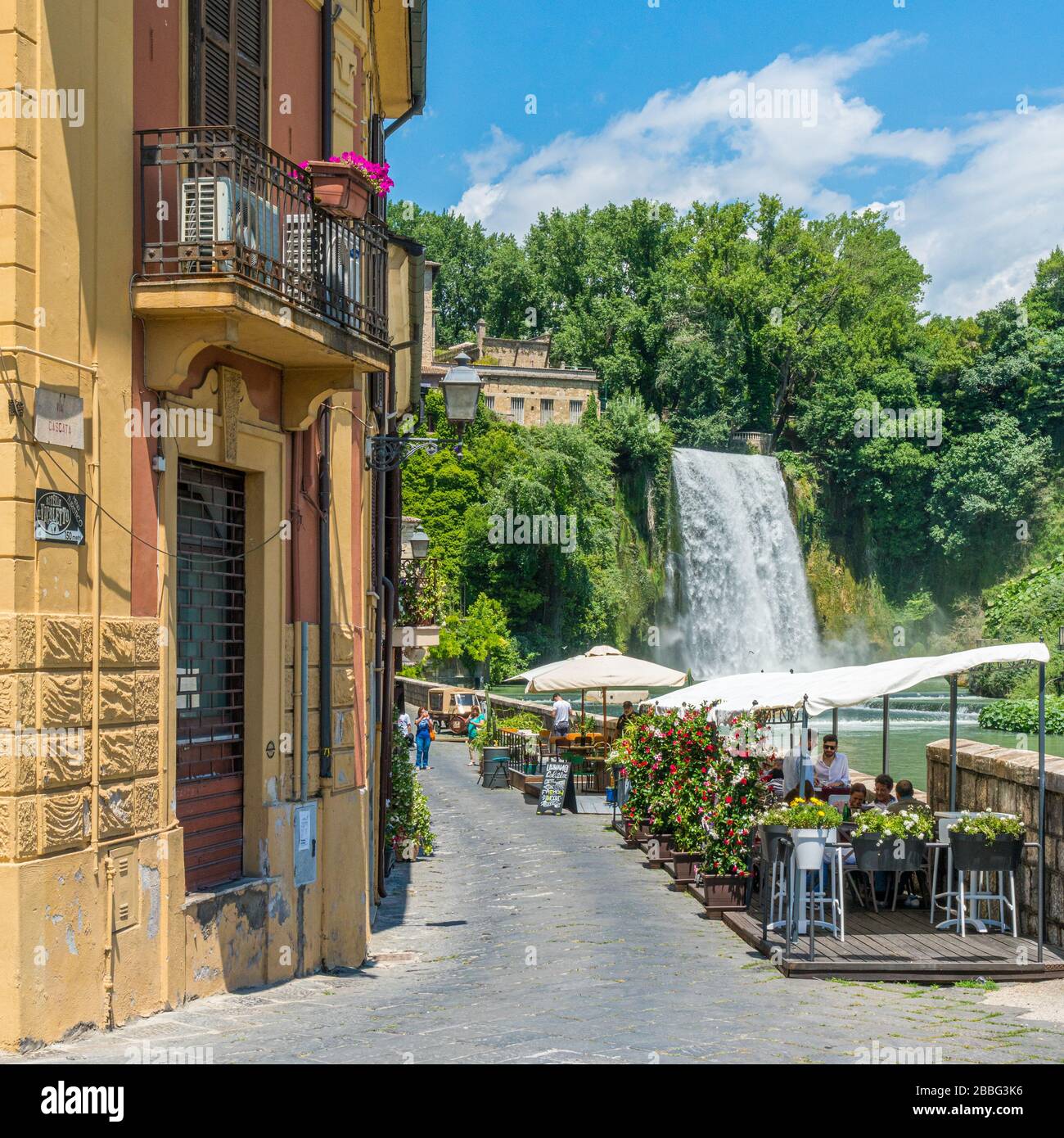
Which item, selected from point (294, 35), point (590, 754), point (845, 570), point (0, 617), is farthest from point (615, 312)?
point (0, 617)

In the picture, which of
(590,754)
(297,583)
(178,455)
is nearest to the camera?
(178,455)

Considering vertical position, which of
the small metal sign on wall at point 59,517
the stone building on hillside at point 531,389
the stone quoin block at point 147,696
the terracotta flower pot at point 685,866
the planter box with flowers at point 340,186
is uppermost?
the stone building on hillside at point 531,389

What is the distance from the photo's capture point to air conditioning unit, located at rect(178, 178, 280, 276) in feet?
26.7

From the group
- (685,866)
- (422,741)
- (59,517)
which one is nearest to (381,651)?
(685,866)

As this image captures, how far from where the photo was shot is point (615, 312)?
70562mm

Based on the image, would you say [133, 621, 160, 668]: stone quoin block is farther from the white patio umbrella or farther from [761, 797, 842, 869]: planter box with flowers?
the white patio umbrella

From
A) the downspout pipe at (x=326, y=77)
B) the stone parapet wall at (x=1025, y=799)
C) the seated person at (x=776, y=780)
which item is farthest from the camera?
the seated person at (x=776, y=780)

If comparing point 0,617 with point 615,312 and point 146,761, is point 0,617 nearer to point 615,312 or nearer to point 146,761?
point 146,761

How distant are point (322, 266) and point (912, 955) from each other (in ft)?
21.0

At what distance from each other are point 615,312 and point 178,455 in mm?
63356

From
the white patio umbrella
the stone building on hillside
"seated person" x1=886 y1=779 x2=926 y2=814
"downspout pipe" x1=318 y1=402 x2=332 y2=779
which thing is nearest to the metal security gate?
"downspout pipe" x1=318 y1=402 x2=332 y2=779

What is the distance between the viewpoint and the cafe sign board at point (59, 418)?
728 centimetres

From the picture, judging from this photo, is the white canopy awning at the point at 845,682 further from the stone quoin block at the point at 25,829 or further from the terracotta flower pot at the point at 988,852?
the stone quoin block at the point at 25,829

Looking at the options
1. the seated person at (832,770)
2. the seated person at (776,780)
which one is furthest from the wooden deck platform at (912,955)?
the seated person at (832,770)
